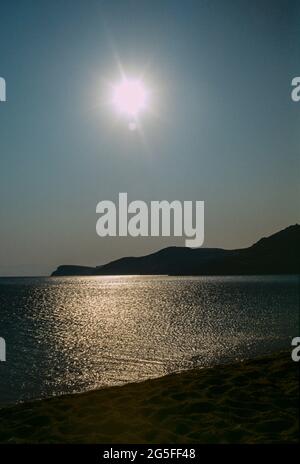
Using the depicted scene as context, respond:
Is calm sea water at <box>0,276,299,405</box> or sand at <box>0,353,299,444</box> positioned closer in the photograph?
sand at <box>0,353,299,444</box>

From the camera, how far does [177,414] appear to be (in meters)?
12.6

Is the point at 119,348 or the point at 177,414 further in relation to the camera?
the point at 119,348

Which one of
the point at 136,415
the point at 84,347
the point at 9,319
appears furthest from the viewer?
the point at 9,319

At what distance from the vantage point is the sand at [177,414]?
10828 millimetres

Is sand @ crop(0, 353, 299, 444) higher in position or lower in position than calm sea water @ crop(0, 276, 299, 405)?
higher

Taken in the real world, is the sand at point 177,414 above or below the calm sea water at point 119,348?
above

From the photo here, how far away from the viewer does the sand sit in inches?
426

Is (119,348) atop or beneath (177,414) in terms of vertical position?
beneath

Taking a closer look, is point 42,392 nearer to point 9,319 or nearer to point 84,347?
point 84,347

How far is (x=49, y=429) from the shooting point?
12227 mm

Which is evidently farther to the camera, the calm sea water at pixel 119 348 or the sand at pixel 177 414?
the calm sea water at pixel 119 348

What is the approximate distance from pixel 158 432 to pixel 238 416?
2.39 m
